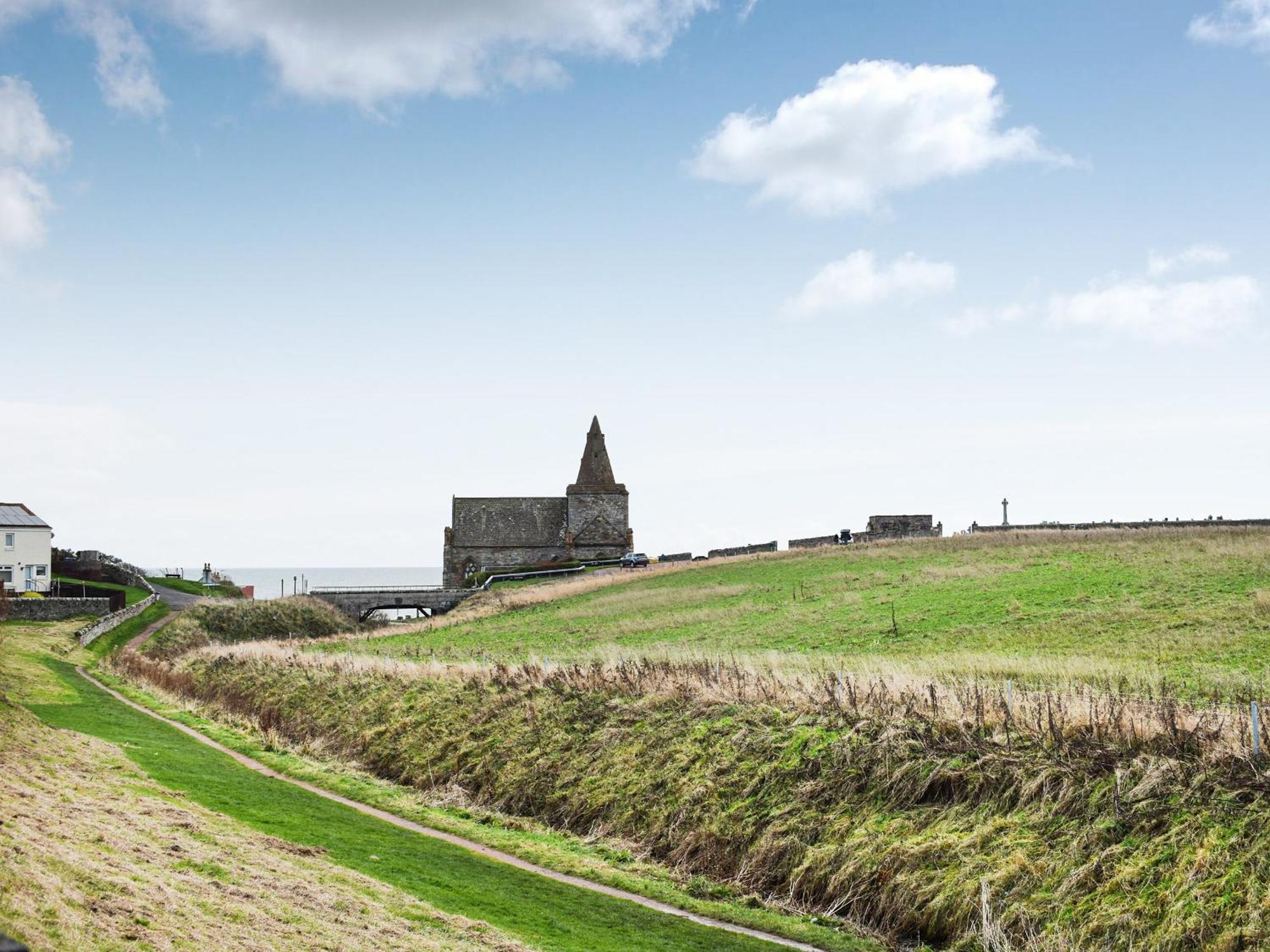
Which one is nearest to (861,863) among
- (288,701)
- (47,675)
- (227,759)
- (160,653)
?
(227,759)

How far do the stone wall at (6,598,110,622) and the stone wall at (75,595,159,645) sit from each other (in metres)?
1.07

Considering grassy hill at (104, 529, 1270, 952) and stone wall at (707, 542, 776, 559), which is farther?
stone wall at (707, 542, 776, 559)

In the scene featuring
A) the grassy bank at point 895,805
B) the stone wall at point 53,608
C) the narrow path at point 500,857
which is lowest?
the narrow path at point 500,857

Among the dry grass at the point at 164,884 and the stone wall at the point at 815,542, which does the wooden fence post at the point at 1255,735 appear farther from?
the stone wall at the point at 815,542

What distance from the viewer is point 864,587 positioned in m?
44.3

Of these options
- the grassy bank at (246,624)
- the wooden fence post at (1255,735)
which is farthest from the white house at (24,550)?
the wooden fence post at (1255,735)

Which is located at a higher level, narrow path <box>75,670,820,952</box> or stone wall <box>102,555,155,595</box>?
stone wall <box>102,555,155,595</box>

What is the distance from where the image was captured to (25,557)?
72.6 meters

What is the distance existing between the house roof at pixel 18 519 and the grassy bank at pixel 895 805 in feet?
194

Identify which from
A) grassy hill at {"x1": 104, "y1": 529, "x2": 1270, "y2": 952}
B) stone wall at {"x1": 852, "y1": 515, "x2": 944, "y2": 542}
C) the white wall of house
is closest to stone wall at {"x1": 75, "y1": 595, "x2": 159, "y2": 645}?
the white wall of house

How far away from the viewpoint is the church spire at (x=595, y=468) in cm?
9769

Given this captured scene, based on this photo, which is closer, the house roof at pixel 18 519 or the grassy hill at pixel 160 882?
the grassy hill at pixel 160 882

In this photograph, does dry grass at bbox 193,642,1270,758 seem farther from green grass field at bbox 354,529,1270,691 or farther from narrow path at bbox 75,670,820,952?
narrow path at bbox 75,670,820,952

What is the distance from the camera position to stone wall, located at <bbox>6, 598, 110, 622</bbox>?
5494 cm
